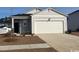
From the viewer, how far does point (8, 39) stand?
67.4 inches

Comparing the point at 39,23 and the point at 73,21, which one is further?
the point at 39,23

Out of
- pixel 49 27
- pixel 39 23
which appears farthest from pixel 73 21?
pixel 39 23

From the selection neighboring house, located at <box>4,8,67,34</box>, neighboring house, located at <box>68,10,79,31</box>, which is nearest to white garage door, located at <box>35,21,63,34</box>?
neighboring house, located at <box>4,8,67,34</box>

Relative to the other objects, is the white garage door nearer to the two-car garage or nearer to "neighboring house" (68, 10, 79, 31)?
the two-car garage

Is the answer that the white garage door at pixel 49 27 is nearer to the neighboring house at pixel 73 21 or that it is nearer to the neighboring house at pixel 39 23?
the neighboring house at pixel 39 23

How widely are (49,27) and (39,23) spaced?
0.68 ft

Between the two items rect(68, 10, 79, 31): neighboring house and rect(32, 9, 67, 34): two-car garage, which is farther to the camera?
rect(32, 9, 67, 34): two-car garage

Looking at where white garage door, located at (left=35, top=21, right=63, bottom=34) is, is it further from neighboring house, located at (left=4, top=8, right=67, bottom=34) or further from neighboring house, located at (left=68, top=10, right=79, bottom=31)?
neighboring house, located at (left=68, top=10, right=79, bottom=31)

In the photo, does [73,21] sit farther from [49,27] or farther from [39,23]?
[39,23]

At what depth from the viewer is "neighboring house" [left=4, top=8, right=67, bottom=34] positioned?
174cm

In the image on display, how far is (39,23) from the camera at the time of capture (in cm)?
195

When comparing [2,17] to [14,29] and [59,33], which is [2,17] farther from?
[59,33]
